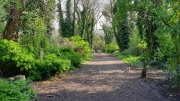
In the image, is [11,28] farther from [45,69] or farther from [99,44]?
[99,44]

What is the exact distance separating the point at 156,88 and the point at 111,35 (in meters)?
44.4

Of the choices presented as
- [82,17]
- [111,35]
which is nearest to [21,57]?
[82,17]

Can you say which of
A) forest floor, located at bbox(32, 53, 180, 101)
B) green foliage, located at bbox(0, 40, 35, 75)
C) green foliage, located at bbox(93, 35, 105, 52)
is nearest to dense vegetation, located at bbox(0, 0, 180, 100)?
green foliage, located at bbox(0, 40, 35, 75)

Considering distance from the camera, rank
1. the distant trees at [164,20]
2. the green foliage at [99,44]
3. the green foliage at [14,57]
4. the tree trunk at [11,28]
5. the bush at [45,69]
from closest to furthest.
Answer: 1. the distant trees at [164,20]
2. the green foliage at [14,57]
3. the bush at [45,69]
4. the tree trunk at [11,28]
5. the green foliage at [99,44]

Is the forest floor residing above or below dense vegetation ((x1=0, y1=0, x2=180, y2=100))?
below

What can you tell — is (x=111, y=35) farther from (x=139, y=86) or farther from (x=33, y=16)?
(x=139, y=86)

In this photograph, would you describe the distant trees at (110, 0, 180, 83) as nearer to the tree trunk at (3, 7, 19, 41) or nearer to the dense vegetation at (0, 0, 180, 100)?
the dense vegetation at (0, 0, 180, 100)

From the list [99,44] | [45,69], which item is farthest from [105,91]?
[99,44]

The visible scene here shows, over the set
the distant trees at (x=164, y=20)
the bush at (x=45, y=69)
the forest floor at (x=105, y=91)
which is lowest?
the forest floor at (x=105, y=91)

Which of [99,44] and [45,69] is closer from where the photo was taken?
[45,69]

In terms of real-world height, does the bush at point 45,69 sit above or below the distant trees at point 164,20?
below

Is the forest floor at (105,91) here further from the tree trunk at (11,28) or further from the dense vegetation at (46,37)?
the tree trunk at (11,28)

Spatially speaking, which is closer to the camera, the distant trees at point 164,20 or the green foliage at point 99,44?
the distant trees at point 164,20

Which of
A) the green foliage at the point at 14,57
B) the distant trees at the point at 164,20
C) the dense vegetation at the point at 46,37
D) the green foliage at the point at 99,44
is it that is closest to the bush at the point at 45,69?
the dense vegetation at the point at 46,37
